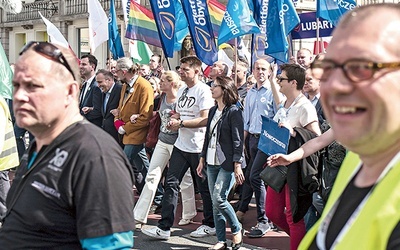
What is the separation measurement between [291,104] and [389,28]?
3983 mm

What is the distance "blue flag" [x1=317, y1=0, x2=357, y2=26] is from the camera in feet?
27.7

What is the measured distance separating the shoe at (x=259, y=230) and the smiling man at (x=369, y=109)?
196 inches

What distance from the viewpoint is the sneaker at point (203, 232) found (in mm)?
6477

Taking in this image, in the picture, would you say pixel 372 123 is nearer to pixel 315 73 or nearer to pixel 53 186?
pixel 315 73

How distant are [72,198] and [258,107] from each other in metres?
5.23

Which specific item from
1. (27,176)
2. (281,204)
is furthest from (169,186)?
(27,176)

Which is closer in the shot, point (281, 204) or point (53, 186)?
point (53, 186)

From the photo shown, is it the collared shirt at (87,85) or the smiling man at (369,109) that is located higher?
the smiling man at (369,109)

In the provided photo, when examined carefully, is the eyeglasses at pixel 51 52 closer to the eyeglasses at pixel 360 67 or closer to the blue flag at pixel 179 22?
the eyeglasses at pixel 360 67

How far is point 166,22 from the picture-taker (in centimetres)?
903

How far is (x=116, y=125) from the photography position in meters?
7.82

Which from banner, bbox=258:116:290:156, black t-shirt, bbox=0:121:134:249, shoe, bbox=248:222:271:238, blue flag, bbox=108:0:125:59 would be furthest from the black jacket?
blue flag, bbox=108:0:125:59

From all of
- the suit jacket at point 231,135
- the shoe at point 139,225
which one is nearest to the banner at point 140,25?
the shoe at point 139,225

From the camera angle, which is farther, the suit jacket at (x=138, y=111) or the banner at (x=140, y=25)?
the banner at (x=140, y=25)
